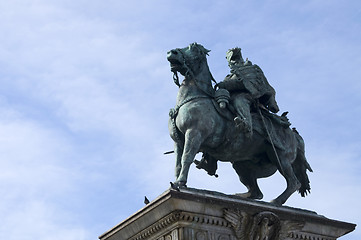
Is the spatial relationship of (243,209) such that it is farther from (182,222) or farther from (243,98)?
(243,98)

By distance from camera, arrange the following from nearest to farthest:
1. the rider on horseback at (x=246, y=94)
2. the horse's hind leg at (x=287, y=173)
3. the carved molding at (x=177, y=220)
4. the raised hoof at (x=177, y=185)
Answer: the carved molding at (x=177, y=220) < the raised hoof at (x=177, y=185) < the rider on horseback at (x=246, y=94) < the horse's hind leg at (x=287, y=173)

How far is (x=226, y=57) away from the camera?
56.6 feet

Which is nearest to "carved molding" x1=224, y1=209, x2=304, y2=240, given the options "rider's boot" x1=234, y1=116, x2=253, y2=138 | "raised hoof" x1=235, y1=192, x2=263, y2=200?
"raised hoof" x1=235, y1=192, x2=263, y2=200

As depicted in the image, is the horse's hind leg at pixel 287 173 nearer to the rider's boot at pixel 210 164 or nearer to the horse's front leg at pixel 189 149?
the rider's boot at pixel 210 164

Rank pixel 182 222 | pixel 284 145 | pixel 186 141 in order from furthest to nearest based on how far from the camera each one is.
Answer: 1. pixel 284 145
2. pixel 186 141
3. pixel 182 222

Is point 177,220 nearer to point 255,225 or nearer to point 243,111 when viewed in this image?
point 255,225

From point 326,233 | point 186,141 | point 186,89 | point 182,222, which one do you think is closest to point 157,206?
point 182,222

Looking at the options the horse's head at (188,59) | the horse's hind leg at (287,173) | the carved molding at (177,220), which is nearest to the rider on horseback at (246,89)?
the horse's head at (188,59)

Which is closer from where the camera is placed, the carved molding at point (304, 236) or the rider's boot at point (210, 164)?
the carved molding at point (304, 236)

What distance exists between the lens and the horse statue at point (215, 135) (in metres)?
15.3

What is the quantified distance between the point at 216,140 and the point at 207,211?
1741mm

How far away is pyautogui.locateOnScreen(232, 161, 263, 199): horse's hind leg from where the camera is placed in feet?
54.9

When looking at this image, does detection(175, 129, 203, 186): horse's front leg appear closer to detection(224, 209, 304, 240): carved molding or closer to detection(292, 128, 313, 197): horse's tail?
detection(224, 209, 304, 240): carved molding

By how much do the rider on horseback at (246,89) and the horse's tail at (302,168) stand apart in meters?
0.99
